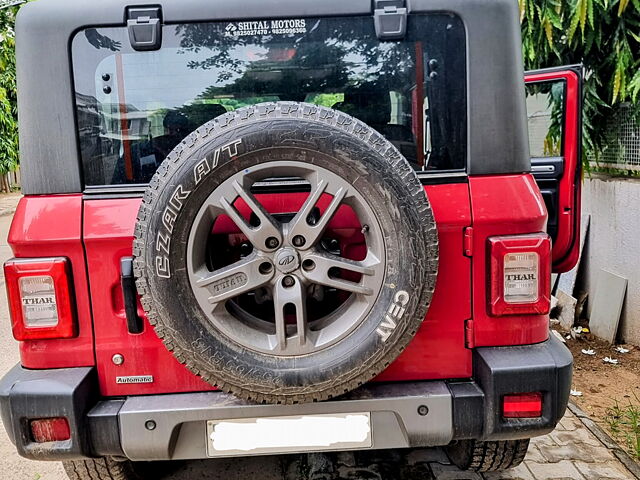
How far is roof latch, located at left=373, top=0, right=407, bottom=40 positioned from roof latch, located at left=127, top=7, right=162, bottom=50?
0.80m

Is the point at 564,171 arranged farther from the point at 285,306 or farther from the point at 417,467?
the point at 285,306

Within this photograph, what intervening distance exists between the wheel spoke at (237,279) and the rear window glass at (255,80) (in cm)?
56

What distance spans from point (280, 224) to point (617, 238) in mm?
3776

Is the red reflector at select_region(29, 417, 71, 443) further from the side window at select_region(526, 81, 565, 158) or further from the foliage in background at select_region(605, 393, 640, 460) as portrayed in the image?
the side window at select_region(526, 81, 565, 158)

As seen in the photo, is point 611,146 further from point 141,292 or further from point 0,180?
point 0,180

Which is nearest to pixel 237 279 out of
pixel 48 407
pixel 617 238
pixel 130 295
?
pixel 130 295

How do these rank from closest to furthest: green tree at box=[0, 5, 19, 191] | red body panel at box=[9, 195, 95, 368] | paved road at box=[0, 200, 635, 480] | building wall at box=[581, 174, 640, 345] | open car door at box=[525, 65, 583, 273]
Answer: red body panel at box=[9, 195, 95, 368]
paved road at box=[0, 200, 635, 480]
open car door at box=[525, 65, 583, 273]
building wall at box=[581, 174, 640, 345]
green tree at box=[0, 5, 19, 191]

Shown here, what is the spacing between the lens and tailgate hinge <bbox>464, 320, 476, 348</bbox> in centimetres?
225

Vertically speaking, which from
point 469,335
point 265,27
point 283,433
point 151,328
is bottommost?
point 283,433

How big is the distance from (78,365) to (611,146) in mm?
4516

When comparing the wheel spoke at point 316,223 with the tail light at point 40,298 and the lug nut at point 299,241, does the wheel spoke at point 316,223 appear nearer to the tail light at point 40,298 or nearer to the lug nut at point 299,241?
the lug nut at point 299,241

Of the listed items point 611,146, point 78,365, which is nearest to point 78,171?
point 78,365

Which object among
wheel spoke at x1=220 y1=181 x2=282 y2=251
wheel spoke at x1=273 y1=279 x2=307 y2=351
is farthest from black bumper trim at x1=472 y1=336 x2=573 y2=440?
wheel spoke at x1=220 y1=181 x2=282 y2=251

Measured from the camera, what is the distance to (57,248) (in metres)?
2.11
